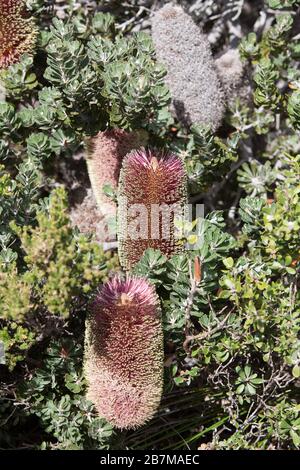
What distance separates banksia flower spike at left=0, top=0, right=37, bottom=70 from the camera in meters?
2.21

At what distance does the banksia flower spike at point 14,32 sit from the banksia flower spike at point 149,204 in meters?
0.52

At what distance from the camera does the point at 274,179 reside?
8.09 ft

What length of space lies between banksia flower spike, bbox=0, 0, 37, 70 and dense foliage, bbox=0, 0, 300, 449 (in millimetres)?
44

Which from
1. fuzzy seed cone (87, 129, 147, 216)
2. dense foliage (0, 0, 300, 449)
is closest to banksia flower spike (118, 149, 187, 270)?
dense foliage (0, 0, 300, 449)

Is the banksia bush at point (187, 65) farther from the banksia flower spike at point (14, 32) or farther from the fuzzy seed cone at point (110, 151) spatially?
the banksia flower spike at point (14, 32)

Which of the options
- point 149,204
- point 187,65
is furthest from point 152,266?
point 187,65

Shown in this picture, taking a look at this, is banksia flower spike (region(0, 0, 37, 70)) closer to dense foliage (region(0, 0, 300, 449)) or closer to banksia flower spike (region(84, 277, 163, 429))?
dense foliage (region(0, 0, 300, 449))

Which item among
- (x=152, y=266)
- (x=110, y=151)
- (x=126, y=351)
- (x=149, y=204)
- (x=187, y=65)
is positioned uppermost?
(x=187, y=65)

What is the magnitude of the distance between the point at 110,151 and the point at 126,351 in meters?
0.72

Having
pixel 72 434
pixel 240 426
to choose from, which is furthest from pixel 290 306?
pixel 72 434

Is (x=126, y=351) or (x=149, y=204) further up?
(x=149, y=204)

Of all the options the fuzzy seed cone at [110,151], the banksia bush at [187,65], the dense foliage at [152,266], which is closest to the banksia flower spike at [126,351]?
the dense foliage at [152,266]

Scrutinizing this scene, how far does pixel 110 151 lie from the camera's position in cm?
231

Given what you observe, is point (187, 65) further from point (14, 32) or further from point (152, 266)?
point (152, 266)
